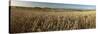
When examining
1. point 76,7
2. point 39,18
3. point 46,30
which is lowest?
point 46,30

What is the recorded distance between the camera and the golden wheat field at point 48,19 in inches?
52.2

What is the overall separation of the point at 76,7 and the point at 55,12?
227mm

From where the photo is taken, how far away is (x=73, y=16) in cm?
147

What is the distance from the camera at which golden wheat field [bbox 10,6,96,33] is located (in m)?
1.33

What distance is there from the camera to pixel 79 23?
1.49 metres

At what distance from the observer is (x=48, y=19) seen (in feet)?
4.63

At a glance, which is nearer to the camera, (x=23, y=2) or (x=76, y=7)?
(x=23, y=2)

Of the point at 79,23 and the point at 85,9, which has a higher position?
the point at 85,9
